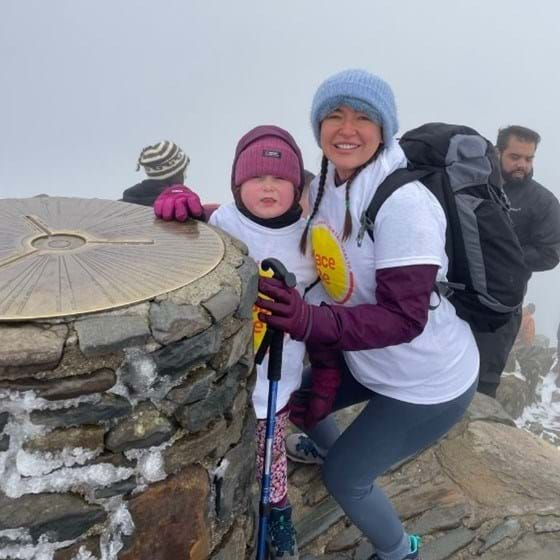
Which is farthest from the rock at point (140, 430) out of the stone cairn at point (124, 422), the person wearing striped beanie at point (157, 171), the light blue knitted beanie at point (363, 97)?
the person wearing striped beanie at point (157, 171)

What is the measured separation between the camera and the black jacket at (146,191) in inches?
181

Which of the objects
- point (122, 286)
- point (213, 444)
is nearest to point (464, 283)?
point (213, 444)

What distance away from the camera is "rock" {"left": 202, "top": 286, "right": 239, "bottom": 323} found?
2.01 metres

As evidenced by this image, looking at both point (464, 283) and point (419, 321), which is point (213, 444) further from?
point (464, 283)

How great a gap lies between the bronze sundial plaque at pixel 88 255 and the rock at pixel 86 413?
27 centimetres

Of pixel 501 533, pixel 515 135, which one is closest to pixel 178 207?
pixel 501 533

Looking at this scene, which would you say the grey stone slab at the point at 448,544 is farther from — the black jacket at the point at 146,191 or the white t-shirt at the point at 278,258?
the black jacket at the point at 146,191

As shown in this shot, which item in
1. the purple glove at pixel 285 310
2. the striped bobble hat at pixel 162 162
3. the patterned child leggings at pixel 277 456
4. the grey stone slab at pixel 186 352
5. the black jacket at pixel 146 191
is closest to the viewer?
the grey stone slab at pixel 186 352

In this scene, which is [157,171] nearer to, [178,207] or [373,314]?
[178,207]

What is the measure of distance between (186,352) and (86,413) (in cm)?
34

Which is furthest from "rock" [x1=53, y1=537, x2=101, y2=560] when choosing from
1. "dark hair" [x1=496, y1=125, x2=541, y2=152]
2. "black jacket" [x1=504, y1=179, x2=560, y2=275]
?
"dark hair" [x1=496, y1=125, x2=541, y2=152]

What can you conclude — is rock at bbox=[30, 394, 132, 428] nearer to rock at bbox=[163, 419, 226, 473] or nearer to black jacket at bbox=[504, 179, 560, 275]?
rock at bbox=[163, 419, 226, 473]

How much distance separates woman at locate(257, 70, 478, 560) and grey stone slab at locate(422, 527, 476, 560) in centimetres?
41

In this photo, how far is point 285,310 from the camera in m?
2.25
